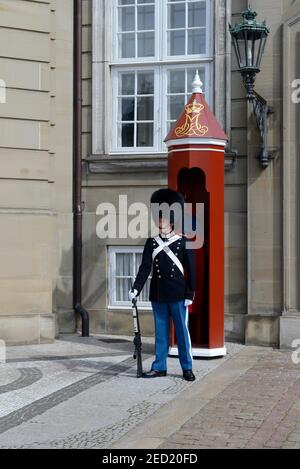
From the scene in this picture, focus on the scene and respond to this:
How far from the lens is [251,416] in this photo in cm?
686

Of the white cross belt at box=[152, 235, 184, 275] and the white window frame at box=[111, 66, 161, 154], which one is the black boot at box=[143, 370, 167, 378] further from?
the white window frame at box=[111, 66, 161, 154]

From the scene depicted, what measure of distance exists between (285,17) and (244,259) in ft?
10.5

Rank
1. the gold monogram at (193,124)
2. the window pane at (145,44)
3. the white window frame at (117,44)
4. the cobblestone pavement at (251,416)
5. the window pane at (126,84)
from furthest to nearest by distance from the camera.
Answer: the window pane at (126,84) < the window pane at (145,44) < the white window frame at (117,44) < the gold monogram at (193,124) < the cobblestone pavement at (251,416)

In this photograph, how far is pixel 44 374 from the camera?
29.0 feet

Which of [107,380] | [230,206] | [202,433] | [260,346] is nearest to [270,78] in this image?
[230,206]

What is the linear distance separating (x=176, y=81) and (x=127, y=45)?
91cm

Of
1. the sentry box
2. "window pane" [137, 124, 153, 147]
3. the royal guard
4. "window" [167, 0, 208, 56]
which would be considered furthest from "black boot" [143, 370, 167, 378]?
"window" [167, 0, 208, 56]

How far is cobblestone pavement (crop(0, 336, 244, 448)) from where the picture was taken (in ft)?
21.0

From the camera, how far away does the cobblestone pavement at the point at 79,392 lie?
6.41m

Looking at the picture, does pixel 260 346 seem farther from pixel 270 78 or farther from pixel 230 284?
pixel 270 78

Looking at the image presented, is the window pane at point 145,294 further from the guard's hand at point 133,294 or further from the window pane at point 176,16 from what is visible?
the window pane at point 176,16

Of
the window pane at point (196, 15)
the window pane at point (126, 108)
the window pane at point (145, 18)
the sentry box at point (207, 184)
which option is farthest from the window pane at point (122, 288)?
the window pane at point (196, 15)

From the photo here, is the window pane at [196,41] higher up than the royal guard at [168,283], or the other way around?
the window pane at [196,41]

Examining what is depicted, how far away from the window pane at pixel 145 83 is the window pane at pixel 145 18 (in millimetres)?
660
